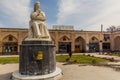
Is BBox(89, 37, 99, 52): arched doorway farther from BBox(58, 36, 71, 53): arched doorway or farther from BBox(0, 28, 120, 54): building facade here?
BBox(58, 36, 71, 53): arched doorway

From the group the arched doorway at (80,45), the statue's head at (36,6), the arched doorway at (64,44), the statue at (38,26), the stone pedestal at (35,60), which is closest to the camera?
the stone pedestal at (35,60)

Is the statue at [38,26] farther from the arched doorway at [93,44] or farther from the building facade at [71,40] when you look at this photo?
the arched doorway at [93,44]

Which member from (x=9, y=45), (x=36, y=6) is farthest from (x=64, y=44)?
(x=36, y=6)

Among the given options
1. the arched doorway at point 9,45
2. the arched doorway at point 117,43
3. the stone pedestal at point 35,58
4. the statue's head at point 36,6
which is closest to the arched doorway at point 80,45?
the arched doorway at point 117,43

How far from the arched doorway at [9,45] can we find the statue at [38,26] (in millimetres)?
26904

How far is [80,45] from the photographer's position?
44281 mm

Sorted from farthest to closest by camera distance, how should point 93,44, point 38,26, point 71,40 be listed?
point 93,44
point 71,40
point 38,26

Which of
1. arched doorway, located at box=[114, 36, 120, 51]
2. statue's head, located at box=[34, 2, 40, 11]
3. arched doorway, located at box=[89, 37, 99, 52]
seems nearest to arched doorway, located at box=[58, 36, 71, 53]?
arched doorway, located at box=[89, 37, 99, 52]

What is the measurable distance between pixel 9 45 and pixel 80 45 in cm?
1919

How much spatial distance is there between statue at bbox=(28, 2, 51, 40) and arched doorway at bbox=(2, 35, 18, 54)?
26904 millimetres

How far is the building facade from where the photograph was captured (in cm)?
3681

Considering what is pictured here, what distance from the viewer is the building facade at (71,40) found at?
36.8 m

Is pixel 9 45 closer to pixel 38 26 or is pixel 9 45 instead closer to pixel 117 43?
pixel 38 26

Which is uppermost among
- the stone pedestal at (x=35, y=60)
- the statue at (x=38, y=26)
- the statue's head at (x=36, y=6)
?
the statue's head at (x=36, y=6)
